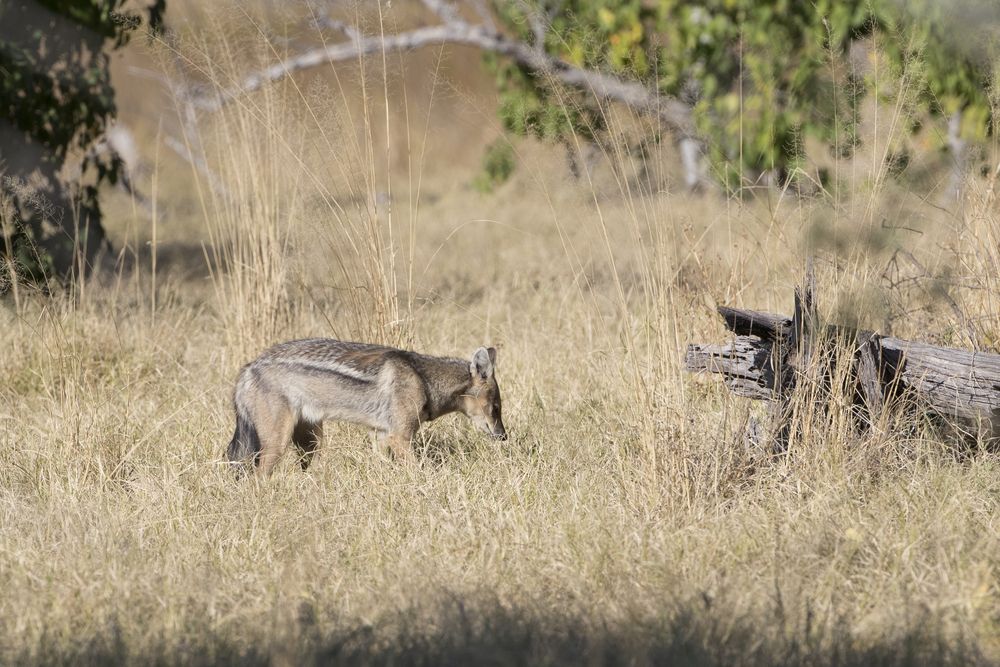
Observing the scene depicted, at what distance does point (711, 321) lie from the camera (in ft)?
22.5

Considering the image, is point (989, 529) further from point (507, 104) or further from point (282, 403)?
point (507, 104)

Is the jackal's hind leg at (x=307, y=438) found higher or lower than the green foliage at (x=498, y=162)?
lower

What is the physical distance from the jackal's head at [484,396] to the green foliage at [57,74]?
4.29 m

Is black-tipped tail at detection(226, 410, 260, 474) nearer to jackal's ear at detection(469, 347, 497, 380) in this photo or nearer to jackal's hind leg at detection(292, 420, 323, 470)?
jackal's hind leg at detection(292, 420, 323, 470)

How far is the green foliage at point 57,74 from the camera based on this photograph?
29.3ft

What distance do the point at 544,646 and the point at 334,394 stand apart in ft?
7.08

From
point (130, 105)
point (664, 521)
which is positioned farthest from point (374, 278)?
point (130, 105)

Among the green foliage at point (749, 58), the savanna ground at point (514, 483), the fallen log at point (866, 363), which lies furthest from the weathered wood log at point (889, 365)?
the green foliage at point (749, 58)

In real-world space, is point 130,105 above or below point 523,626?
above

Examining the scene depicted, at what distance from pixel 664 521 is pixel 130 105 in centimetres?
1680

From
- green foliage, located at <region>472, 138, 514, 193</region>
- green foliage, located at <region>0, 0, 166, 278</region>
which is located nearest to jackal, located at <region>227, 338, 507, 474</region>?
green foliage, located at <region>0, 0, 166, 278</region>

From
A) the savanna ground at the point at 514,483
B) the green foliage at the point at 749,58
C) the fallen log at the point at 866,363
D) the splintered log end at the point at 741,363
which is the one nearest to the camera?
the savanna ground at the point at 514,483

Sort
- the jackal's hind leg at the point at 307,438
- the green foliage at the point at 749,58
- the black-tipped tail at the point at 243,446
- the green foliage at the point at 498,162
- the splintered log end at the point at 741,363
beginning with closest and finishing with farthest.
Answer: the splintered log end at the point at 741,363 → the black-tipped tail at the point at 243,446 → the jackal's hind leg at the point at 307,438 → the green foliage at the point at 749,58 → the green foliage at the point at 498,162

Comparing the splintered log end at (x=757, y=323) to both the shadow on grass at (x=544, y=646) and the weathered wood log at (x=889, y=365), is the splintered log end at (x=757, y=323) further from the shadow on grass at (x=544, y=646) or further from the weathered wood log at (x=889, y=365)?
the shadow on grass at (x=544, y=646)
